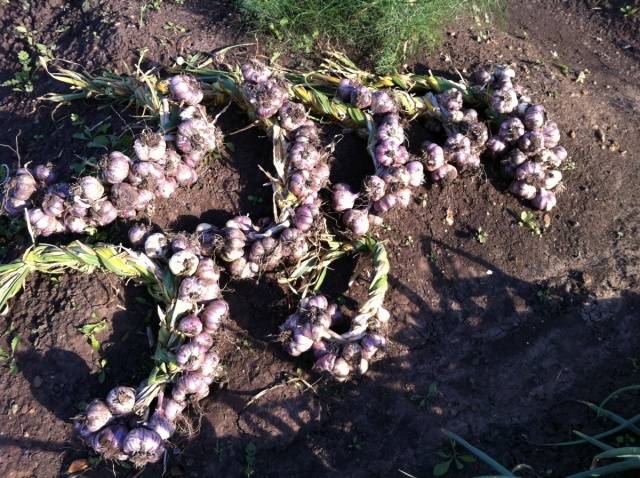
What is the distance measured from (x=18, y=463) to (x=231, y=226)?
1.53 metres

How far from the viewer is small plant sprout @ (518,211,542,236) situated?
3.10 m

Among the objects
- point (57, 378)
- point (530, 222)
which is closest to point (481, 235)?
point (530, 222)

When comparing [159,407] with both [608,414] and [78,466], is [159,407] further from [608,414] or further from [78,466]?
[608,414]

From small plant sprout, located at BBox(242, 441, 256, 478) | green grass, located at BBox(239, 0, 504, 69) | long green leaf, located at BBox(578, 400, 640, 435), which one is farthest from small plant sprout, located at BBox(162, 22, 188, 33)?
long green leaf, located at BBox(578, 400, 640, 435)

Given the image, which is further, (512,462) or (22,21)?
(22,21)

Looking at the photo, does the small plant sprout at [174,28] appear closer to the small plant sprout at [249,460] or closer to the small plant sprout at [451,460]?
the small plant sprout at [249,460]

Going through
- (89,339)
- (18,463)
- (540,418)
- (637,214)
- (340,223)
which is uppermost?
(637,214)

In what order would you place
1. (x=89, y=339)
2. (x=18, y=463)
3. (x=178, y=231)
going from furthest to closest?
(x=178, y=231), (x=89, y=339), (x=18, y=463)

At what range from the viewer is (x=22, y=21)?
391 centimetres

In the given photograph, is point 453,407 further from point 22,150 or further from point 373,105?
point 22,150

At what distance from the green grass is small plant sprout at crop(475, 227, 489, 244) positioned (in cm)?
128

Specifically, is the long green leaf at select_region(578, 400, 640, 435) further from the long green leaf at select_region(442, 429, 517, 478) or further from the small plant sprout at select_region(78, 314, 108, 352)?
the small plant sprout at select_region(78, 314, 108, 352)

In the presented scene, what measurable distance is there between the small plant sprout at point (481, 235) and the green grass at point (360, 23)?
1.28 metres

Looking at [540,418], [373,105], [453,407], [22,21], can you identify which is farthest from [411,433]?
[22,21]
